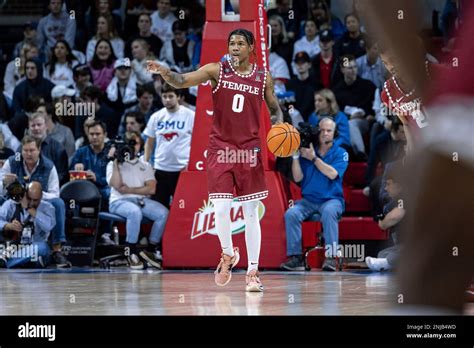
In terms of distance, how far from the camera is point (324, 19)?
49.5 ft

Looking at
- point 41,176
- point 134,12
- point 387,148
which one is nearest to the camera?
point 41,176

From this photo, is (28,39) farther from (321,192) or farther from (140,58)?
(321,192)

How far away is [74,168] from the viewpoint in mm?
13016

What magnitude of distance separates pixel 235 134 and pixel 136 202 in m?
3.56

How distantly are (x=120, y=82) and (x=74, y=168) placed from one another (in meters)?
2.27

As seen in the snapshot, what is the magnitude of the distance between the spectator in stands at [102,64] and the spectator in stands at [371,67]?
12.3 feet

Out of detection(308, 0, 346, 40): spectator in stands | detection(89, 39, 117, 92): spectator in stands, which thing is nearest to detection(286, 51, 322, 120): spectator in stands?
detection(308, 0, 346, 40): spectator in stands

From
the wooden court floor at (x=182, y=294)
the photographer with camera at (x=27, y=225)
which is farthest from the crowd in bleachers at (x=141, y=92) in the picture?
the wooden court floor at (x=182, y=294)

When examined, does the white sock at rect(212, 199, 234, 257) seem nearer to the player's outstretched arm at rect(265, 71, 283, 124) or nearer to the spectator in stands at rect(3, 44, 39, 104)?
the player's outstretched arm at rect(265, 71, 283, 124)

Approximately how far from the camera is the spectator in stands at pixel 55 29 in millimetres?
16109

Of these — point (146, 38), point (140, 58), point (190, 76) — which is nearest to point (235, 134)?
point (190, 76)

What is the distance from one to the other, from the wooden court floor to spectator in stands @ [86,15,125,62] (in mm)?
4749
